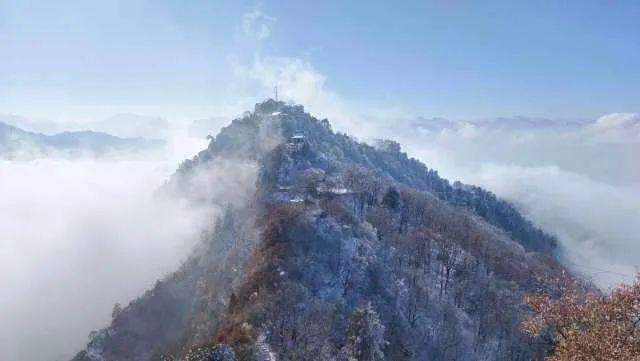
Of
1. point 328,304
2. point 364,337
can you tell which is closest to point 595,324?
point 364,337

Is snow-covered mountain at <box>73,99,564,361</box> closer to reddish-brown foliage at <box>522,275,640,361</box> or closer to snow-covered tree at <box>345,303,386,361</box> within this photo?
snow-covered tree at <box>345,303,386,361</box>

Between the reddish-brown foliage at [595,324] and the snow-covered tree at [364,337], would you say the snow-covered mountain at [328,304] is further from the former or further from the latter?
the reddish-brown foliage at [595,324]

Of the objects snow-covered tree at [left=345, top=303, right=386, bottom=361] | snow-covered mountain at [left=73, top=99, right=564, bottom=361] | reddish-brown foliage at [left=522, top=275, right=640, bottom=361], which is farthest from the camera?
snow-covered mountain at [left=73, top=99, right=564, bottom=361]

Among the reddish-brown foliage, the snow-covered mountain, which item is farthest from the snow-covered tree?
the reddish-brown foliage

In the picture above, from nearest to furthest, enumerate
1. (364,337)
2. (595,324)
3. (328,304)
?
(595,324), (364,337), (328,304)

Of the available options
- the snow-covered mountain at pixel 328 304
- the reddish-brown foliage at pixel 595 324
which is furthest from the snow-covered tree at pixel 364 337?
the reddish-brown foliage at pixel 595 324

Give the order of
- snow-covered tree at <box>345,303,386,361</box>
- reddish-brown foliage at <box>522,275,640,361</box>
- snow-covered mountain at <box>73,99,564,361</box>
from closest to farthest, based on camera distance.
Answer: reddish-brown foliage at <box>522,275,640,361</box> → snow-covered tree at <box>345,303,386,361</box> → snow-covered mountain at <box>73,99,564,361</box>

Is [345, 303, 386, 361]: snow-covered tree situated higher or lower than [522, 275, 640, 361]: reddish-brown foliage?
lower

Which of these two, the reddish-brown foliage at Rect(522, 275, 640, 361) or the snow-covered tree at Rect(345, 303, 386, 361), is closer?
the reddish-brown foliage at Rect(522, 275, 640, 361)

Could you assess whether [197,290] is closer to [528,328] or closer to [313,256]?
[313,256]

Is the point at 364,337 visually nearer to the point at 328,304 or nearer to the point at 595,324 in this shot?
the point at 328,304

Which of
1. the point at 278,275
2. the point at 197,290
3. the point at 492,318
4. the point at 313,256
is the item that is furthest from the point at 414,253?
the point at 197,290
